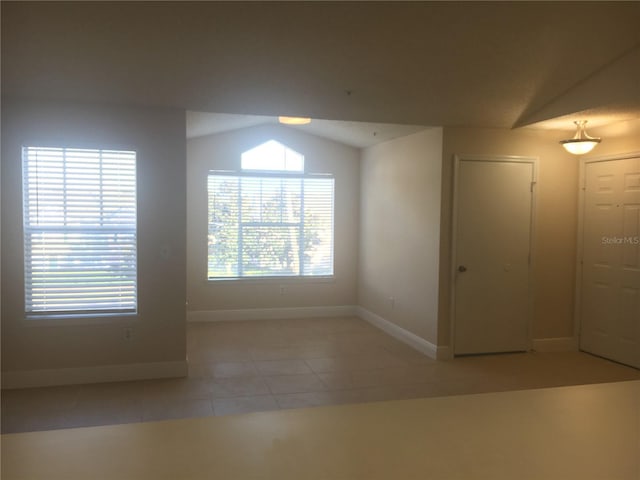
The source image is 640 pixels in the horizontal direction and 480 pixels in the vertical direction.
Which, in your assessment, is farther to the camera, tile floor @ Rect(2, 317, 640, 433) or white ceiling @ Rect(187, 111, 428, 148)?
white ceiling @ Rect(187, 111, 428, 148)

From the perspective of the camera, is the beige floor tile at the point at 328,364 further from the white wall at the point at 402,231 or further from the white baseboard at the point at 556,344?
the white baseboard at the point at 556,344

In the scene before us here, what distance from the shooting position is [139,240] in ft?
14.2

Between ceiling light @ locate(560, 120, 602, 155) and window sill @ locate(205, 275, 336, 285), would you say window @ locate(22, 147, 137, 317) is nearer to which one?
window sill @ locate(205, 275, 336, 285)

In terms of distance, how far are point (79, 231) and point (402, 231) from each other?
343cm

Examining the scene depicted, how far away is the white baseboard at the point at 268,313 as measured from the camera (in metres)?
6.65

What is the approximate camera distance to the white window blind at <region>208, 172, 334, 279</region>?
6.71m

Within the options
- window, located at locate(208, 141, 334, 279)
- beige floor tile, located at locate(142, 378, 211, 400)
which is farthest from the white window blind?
beige floor tile, located at locate(142, 378, 211, 400)

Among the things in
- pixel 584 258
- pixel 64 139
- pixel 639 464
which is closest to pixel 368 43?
pixel 64 139

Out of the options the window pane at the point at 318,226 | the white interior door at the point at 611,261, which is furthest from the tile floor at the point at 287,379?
the window pane at the point at 318,226

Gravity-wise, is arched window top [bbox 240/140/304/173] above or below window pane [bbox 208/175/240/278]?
above

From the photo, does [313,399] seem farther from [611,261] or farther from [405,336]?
[611,261]

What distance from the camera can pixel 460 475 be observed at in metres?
0.90

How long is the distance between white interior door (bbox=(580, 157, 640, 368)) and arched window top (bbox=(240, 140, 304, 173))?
3619 mm

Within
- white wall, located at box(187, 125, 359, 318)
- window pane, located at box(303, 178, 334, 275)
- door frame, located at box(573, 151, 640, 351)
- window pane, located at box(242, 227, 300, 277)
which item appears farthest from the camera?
window pane, located at box(303, 178, 334, 275)
